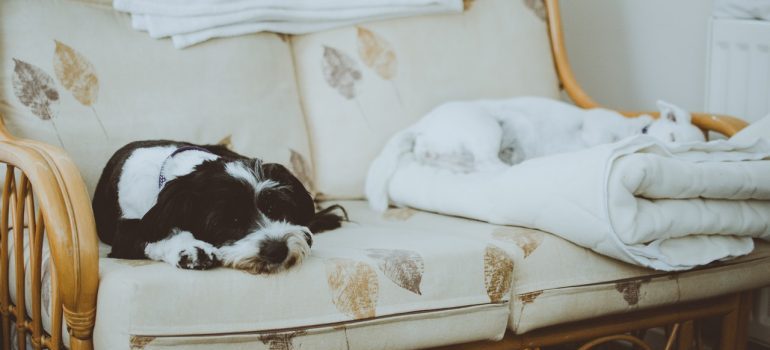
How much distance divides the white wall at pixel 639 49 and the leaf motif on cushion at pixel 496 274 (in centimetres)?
152

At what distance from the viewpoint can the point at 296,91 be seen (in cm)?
239

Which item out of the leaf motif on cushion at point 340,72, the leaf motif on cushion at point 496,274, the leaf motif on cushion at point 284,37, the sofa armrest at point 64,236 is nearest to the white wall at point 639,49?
the leaf motif on cushion at point 340,72

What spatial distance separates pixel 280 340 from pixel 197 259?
0.21 metres

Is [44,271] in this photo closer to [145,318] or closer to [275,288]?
[145,318]

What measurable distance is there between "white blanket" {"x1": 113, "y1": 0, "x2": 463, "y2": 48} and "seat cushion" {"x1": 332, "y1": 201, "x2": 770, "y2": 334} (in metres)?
0.79

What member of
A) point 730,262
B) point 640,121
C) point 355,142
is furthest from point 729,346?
point 355,142

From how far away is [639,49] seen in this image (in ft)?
10.1

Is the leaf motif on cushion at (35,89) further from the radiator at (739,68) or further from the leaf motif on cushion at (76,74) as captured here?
the radiator at (739,68)

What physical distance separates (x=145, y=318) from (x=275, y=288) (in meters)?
0.23

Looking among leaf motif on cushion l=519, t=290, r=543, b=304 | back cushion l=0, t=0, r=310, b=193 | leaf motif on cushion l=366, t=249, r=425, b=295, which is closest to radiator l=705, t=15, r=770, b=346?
leaf motif on cushion l=519, t=290, r=543, b=304

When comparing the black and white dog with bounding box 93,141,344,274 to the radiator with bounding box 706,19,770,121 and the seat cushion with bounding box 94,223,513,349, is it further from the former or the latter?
the radiator with bounding box 706,19,770,121

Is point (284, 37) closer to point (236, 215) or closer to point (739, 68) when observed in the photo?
point (236, 215)

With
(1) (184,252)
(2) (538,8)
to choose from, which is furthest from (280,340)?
(2) (538,8)

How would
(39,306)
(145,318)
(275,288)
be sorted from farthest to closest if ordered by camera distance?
1. (39,306)
2. (275,288)
3. (145,318)
